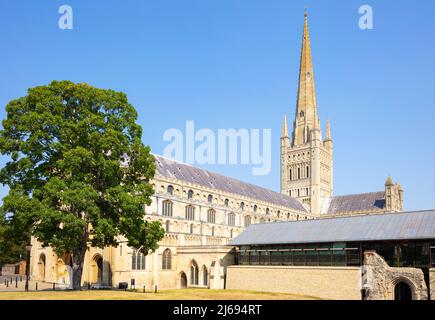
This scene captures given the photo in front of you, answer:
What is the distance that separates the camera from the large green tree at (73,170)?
33375mm

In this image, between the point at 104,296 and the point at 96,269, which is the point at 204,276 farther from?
the point at 104,296

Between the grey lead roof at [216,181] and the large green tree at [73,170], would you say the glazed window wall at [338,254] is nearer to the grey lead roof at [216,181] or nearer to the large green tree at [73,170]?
the large green tree at [73,170]

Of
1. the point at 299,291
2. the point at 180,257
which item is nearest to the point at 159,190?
the point at 180,257

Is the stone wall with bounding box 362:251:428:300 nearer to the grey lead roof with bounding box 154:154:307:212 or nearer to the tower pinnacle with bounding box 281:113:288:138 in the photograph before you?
the grey lead roof with bounding box 154:154:307:212

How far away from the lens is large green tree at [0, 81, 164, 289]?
3338 cm

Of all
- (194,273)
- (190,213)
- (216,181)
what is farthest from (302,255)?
(216,181)

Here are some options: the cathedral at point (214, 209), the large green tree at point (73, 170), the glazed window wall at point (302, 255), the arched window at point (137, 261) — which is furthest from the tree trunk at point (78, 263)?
the glazed window wall at point (302, 255)

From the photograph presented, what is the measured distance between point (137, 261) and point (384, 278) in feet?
100

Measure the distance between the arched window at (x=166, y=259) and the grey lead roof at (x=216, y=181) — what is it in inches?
441

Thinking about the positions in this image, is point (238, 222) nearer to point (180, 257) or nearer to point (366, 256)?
point (180, 257)

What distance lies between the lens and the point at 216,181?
79438 millimetres

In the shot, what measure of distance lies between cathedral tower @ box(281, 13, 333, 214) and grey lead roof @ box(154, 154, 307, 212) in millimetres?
6563

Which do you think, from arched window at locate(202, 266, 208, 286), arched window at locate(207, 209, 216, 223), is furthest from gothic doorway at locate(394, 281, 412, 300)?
arched window at locate(207, 209, 216, 223)

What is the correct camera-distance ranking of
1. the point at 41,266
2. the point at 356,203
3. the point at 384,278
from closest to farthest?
the point at 384,278, the point at 41,266, the point at 356,203
